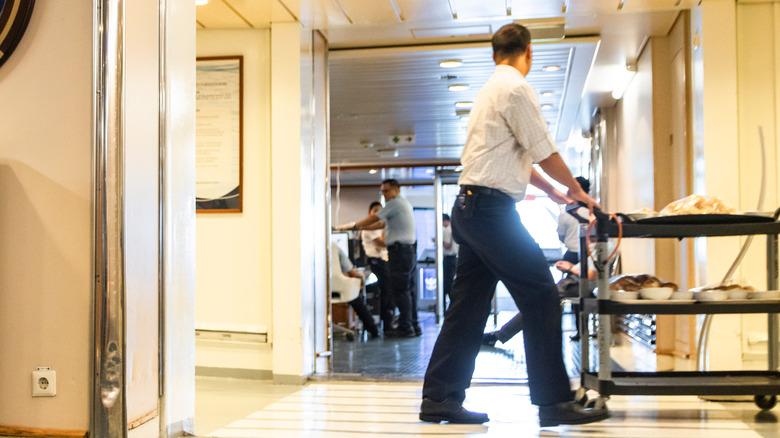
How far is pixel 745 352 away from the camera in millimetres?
4188

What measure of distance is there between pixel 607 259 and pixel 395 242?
4.74m

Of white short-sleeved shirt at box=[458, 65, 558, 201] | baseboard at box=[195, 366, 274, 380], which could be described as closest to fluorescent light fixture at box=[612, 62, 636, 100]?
white short-sleeved shirt at box=[458, 65, 558, 201]

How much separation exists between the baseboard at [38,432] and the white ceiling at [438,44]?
8.90 ft

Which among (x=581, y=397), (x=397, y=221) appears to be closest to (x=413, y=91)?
(x=397, y=221)

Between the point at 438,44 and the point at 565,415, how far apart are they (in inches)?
133

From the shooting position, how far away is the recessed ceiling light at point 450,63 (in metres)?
6.27

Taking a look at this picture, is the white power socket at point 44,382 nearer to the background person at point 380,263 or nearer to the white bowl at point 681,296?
the white bowl at point 681,296

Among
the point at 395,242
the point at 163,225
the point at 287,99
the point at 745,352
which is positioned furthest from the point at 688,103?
the point at 395,242

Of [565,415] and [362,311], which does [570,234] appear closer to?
[362,311]

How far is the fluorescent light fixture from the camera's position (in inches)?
268

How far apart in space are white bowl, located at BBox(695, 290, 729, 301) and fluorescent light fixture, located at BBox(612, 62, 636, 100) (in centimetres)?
390

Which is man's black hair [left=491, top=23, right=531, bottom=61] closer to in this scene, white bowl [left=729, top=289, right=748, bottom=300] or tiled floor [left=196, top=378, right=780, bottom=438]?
white bowl [left=729, top=289, right=748, bottom=300]

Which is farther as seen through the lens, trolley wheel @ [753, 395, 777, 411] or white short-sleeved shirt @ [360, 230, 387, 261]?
white short-sleeved shirt @ [360, 230, 387, 261]

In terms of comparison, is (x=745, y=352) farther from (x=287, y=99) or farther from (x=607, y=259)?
(x=287, y=99)
